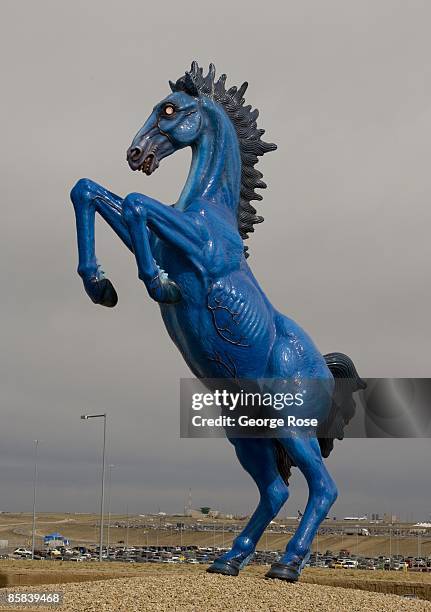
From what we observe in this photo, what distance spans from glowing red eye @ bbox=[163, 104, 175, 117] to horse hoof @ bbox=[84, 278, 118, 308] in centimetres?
188

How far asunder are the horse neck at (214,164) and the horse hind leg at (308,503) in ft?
8.34

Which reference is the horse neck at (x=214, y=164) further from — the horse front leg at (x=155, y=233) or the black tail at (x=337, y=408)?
the black tail at (x=337, y=408)

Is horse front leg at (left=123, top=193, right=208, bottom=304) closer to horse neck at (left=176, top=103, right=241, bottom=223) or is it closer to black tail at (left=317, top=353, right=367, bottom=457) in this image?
horse neck at (left=176, top=103, right=241, bottom=223)

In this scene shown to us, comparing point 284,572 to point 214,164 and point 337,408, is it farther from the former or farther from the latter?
point 214,164

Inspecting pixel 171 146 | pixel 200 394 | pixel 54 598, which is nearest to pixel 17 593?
→ pixel 54 598

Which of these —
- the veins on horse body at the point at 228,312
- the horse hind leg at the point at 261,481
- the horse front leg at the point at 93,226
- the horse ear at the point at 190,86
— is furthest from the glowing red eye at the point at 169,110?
the horse hind leg at the point at 261,481

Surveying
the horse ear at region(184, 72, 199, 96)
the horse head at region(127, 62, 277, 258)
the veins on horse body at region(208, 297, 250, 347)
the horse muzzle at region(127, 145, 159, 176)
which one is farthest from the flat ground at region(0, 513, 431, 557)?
the horse muzzle at region(127, 145, 159, 176)

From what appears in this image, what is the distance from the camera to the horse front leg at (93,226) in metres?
8.31

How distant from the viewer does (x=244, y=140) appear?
31.1ft

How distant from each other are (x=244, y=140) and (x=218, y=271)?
189 centimetres

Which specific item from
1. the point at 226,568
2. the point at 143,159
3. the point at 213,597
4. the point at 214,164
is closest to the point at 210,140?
the point at 214,164

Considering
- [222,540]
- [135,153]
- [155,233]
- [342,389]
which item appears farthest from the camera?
[222,540]

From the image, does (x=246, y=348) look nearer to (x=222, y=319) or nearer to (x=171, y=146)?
(x=222, y=319)

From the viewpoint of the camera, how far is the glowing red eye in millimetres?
8938
